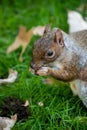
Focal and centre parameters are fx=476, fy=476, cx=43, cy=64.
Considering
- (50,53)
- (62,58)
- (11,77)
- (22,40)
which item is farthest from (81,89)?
(22,40)

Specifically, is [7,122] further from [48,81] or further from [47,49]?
[48,81]

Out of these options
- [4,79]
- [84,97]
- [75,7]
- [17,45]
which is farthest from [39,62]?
[75,7]

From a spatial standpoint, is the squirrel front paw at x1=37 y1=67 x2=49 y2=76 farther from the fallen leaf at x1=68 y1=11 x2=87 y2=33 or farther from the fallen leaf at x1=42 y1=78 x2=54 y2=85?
the fallen leaf at x1=68 y1=11 x2=87 y2=33

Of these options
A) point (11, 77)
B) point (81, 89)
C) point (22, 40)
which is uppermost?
point (22, 40)

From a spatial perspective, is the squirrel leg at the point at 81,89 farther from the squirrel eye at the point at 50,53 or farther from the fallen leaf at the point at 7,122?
the fallen leaf at the point at 7,122

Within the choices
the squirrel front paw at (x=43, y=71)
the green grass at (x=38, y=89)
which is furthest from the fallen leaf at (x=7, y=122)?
the squirrel front paw at (x=43, y=71)

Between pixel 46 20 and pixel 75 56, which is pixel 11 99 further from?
pixel 46 20

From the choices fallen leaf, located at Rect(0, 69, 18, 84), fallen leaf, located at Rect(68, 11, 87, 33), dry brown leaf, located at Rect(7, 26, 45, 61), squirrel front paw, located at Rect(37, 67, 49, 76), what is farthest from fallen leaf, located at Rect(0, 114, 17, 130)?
fallen leaf, located at Rect(68, 11, 87, 33)
